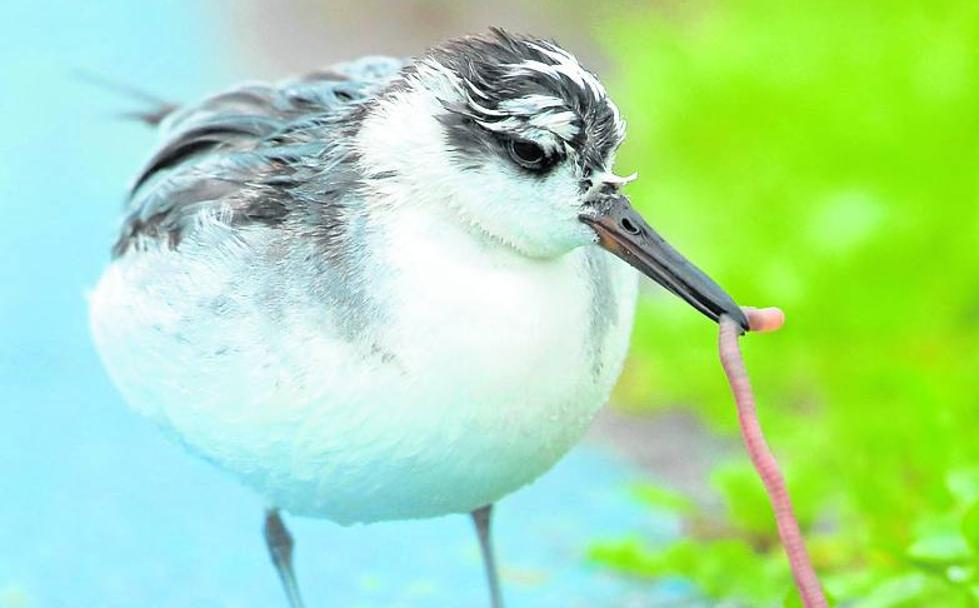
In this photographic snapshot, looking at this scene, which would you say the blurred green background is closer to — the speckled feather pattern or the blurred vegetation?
the blurred vegetation

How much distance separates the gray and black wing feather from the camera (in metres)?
3.75

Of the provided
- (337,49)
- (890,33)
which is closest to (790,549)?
(890,33)

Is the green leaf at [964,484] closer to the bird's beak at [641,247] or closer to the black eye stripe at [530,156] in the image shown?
the bird's beak at [641,247]

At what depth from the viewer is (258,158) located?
398 cm

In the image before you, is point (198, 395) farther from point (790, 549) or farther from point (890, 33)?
point (890, 33)

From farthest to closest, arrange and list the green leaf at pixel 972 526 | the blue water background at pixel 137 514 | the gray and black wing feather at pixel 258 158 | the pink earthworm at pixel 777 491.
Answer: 1. the blue water background at pixel 137 514
2. the green leaf at pixel 972 526
3. the gray and black wing feather at pixel 258 158
4. the pink earthworm at pixel 777 491

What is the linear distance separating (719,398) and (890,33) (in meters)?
2.05

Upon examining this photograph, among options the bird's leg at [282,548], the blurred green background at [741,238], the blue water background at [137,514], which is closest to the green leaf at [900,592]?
the blurred green background at [741,238]

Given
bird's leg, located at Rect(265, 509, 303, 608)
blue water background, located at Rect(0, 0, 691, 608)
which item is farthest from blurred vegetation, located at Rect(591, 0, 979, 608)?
bird's leg, located at Rect(265, 509, 303, 608)

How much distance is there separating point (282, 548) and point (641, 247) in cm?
141

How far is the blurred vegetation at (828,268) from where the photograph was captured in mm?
4562

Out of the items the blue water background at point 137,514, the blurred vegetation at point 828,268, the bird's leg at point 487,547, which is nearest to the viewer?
the bird's leg at point 487,547

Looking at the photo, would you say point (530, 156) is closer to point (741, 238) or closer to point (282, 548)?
point (282, 548)

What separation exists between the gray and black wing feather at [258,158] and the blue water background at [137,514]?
757 mm
